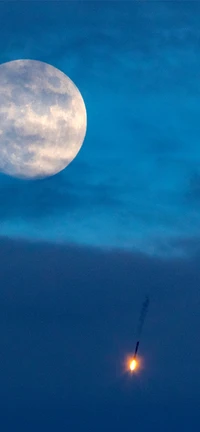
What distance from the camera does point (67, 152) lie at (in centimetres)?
7094

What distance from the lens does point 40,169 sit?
7044cm

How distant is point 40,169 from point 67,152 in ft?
6.02
